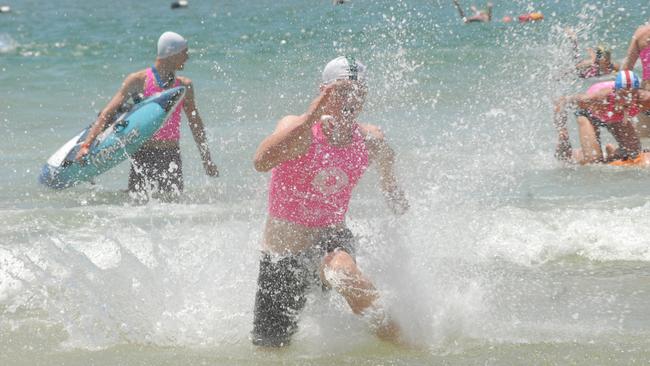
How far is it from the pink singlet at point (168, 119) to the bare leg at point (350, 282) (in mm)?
4040

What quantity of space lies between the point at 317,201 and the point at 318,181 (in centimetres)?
12

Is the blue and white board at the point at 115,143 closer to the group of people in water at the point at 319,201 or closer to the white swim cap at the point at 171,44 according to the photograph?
the white swim cap at the point at 171,44

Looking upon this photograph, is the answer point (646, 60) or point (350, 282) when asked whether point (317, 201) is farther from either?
point (646, 60)

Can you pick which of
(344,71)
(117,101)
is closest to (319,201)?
(344,71)

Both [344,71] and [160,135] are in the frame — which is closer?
[344,71]

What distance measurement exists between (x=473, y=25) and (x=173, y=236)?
21.2 meters

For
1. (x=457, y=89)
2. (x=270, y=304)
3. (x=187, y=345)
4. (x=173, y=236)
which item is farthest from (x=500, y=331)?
(x=457, y=89)

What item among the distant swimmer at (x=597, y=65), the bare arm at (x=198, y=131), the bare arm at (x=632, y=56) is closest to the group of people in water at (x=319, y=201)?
the bare arm at (x=198, y=131)

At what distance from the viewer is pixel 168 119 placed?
835 cm

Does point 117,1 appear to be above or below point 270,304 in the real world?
below

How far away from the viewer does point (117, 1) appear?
6031cm

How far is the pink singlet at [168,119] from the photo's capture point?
8367 mm

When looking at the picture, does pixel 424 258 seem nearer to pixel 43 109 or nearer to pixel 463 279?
pixel 463 279

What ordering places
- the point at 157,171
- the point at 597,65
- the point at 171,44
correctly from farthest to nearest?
the point at 597,65 < the point at 157,171 < the point at 171,44
